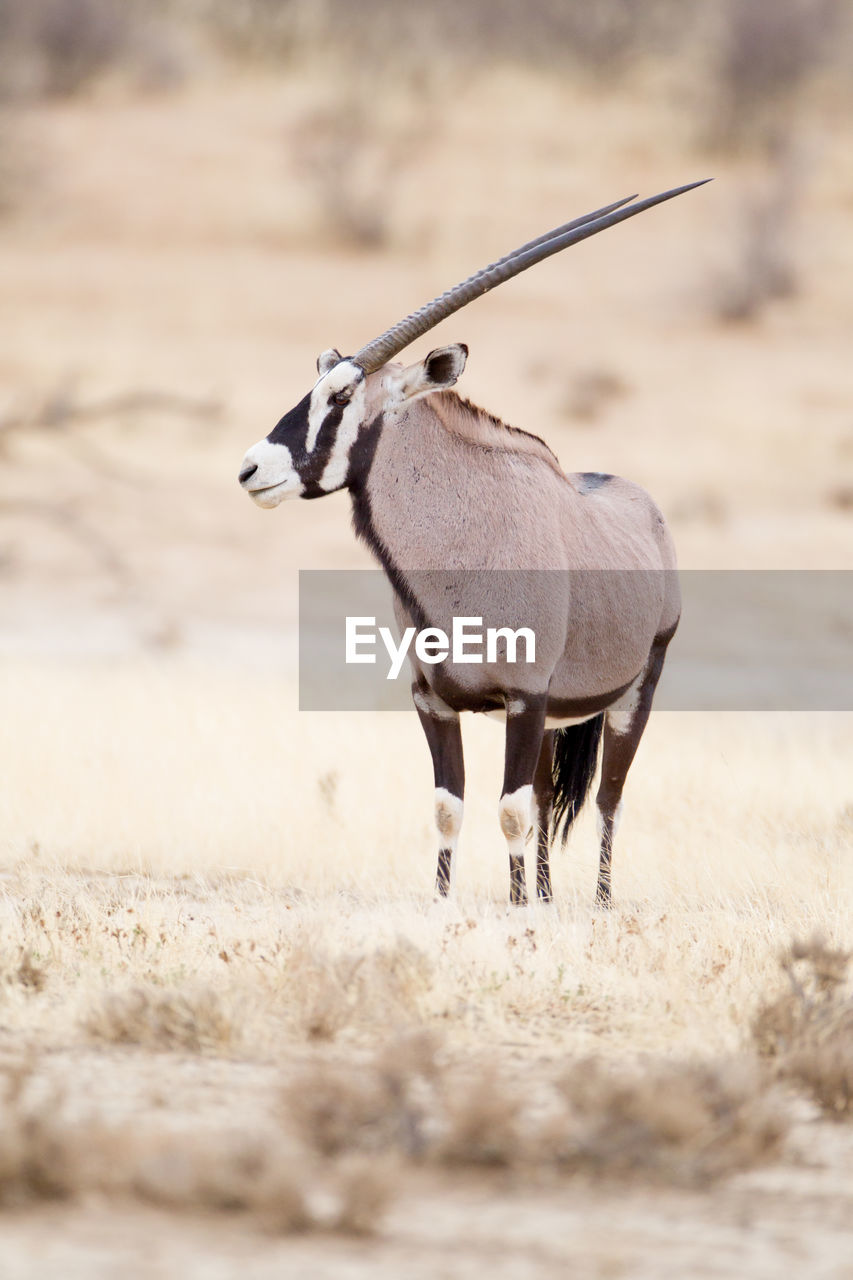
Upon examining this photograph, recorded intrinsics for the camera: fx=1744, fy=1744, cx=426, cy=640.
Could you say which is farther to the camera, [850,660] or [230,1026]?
[850,660]

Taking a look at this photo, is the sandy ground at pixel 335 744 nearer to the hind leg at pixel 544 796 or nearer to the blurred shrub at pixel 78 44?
the hind leg at pixel 544 796

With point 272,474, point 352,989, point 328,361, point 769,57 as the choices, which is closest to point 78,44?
point 769,57

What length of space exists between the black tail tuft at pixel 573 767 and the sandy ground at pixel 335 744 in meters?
0.29

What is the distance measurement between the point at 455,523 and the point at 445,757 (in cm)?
80

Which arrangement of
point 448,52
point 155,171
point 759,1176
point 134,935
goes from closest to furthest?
point 759,1176 < point 134,935 < point 155,171 < point 448,52

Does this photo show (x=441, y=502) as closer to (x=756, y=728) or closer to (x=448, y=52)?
(x=756, y=728)

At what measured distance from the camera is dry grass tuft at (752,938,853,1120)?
12.7ft

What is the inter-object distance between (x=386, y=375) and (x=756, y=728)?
5725 mm

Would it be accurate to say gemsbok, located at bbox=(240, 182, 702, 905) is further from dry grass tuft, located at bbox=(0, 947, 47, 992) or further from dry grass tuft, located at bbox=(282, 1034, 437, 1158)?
dry grass tuft, located at bbox=(282, 1034, 437, 1158)

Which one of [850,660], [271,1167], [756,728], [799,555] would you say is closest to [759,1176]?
[271,1167]

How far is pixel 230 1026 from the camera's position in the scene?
4.19 metres

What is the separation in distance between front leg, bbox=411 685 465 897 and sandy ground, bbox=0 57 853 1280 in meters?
0.34

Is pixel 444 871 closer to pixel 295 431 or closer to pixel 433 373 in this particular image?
pixel 295 431

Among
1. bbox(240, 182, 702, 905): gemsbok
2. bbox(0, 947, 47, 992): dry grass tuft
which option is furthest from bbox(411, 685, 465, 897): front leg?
bbox(0, 947, 47, 992): dry grass tuft
